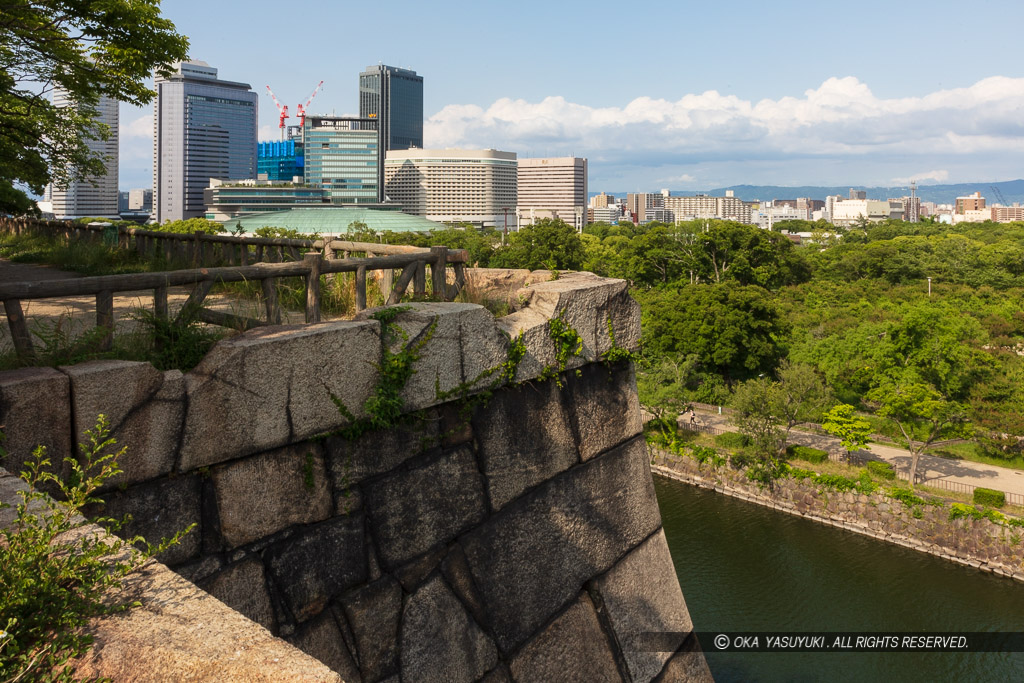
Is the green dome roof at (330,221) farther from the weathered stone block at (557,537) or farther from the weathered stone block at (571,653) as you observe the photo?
the weathered stone block at (571,653)

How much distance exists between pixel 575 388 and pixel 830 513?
898 inches

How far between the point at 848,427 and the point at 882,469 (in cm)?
178

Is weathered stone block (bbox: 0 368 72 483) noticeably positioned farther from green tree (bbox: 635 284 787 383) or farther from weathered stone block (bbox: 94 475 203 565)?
green tree (bbox: 635 284 787 383)

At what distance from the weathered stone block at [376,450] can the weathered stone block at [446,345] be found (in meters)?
0.12

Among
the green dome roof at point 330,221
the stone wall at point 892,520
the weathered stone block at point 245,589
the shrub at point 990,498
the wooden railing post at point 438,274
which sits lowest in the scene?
the stone wall at point 892,520

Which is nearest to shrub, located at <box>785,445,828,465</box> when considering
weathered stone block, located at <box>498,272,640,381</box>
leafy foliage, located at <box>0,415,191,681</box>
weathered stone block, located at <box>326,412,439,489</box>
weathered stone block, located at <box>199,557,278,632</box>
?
weathered stone block, located at <box>498,272,640,381</box>

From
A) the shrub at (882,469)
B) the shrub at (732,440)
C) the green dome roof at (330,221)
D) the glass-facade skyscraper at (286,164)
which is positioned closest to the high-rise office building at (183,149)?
the glass-facade skyscraper at (286,164)

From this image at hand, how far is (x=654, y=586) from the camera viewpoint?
473 cm

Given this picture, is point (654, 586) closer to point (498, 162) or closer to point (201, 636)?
point (201, 636)

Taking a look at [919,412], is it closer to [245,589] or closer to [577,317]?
[577,317]

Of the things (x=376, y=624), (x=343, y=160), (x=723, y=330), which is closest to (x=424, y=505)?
(x=376, y=624)

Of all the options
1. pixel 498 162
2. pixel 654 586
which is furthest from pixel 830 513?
pixel 498 162

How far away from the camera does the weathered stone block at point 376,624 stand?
3.15 m

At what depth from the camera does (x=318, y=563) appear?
3.09 meters
